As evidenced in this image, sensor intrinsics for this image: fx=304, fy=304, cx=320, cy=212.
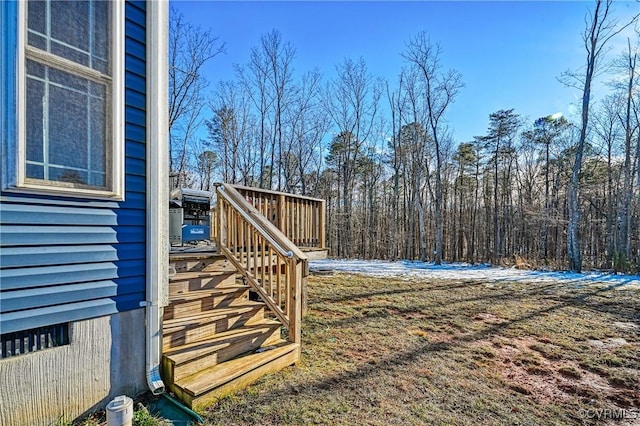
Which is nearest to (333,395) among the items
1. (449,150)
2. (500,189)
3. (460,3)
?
(460,3)

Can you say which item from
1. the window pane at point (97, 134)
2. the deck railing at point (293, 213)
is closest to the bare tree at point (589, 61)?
the deck railing at point (293, 213)

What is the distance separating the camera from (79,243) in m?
2.20

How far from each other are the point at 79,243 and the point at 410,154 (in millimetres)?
17945

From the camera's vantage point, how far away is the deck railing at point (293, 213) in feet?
16.3

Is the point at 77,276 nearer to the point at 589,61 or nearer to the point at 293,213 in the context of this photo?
the point at 293,213

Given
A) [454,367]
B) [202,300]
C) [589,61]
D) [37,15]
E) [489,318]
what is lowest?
[489,318]

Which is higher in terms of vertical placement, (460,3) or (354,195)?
(460,3)

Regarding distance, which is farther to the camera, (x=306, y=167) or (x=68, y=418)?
(x=306, y=167)

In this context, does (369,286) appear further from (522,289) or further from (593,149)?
(593,149)

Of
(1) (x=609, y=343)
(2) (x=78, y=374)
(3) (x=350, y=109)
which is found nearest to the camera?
(2) (x=78, y=374)

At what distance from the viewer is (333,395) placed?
2.63 metres

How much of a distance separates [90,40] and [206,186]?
17.5 metres

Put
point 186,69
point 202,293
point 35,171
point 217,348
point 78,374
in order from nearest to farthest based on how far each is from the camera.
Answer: point 35,171
point 78,374
point 217,348
point 202,293
point 186,69

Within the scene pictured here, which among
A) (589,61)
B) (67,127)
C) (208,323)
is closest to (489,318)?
(208,323)
